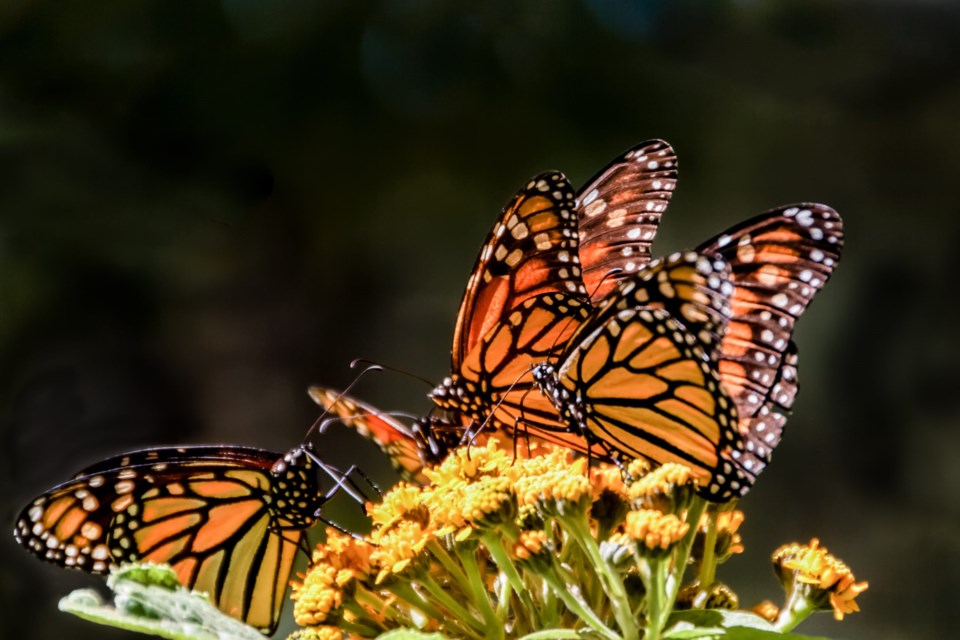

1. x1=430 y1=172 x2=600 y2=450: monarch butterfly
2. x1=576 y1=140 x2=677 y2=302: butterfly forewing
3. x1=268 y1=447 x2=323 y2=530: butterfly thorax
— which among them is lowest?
x1=268 y1=447 x2=323 y2=530: butterfly thorax

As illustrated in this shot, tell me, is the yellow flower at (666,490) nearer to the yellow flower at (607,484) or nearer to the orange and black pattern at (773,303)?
the yellow flower at (607,484)

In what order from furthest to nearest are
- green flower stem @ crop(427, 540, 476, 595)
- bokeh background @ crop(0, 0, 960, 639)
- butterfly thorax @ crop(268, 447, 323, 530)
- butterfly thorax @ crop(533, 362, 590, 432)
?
bokeh background @ crop(0, 0, 960, 639) → butterfly thorax @ crop(268, 447, 323, 530) → butterfly thorax @ crop(533, 362, 590, 432) → green flower stem @ crop(427, 540, 476, 595)

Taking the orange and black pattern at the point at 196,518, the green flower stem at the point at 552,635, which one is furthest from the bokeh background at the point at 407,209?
the green flower stem at the point at 552,635

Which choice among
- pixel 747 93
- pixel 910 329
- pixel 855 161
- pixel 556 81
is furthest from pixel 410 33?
pixel 910 329

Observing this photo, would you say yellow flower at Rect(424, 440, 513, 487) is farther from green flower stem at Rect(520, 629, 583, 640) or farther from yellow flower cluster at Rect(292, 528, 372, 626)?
green flower stem at Rect(520, 629, 583, 640)

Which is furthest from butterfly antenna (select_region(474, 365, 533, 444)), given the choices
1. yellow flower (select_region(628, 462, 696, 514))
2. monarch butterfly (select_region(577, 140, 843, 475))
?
yellow flower (select_region(628, 462, 696, 514))

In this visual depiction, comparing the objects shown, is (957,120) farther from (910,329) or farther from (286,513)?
(286,513)

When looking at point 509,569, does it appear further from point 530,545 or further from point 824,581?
point 824,581
